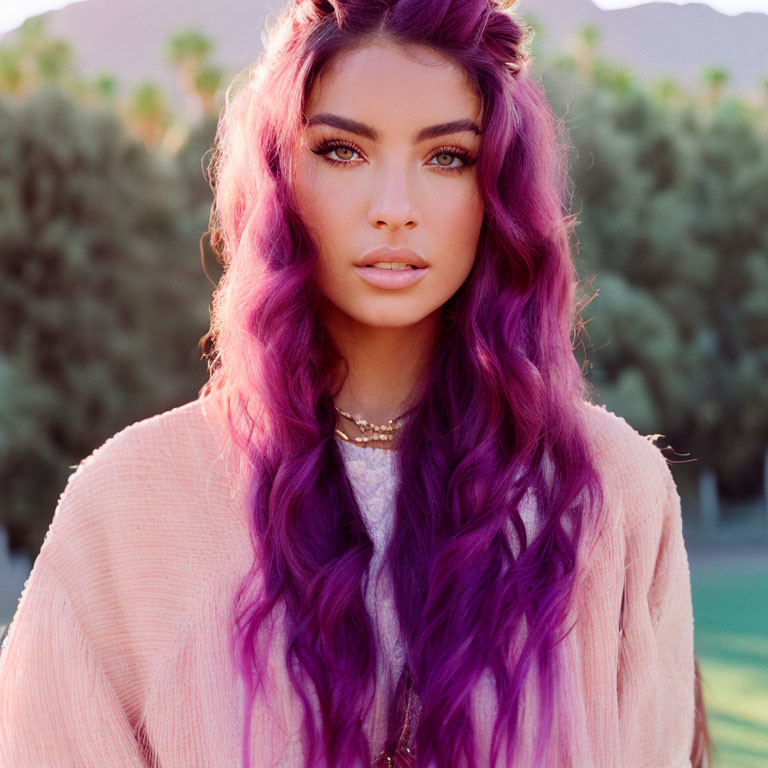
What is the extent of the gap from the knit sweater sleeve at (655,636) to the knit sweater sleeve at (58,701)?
0.74 metres

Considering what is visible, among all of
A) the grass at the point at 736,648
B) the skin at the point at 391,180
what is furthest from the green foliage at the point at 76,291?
the skin at the point at 391,180

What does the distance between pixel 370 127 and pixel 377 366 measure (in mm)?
382

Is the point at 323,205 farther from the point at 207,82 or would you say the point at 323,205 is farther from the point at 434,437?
the point at 207,82

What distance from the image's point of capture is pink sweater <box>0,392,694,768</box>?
1467mm

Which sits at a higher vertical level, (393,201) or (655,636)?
(393,201)

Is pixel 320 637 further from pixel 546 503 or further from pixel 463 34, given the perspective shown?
pixel 463 34

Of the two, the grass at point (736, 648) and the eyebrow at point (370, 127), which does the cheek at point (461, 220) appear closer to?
the eyebrow at point (370, 127)

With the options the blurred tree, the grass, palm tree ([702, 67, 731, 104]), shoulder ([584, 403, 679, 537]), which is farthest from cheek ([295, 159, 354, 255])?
palm tree ([702, 67, 731, 104])

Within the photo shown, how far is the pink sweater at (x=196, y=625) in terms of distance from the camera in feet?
4.81

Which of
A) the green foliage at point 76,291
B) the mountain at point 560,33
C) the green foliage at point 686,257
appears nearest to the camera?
the green foliage at point 76,291

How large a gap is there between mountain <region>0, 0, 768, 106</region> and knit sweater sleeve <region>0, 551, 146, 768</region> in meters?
7.41

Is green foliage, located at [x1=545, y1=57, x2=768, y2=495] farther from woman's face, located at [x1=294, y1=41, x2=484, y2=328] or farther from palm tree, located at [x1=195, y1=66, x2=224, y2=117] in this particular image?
woman's face, located at [x1=294, y1=41, x2=484, y2=328]

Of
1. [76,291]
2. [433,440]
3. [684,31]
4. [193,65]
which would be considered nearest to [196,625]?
[433,440]

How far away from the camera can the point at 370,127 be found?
4.81ft
